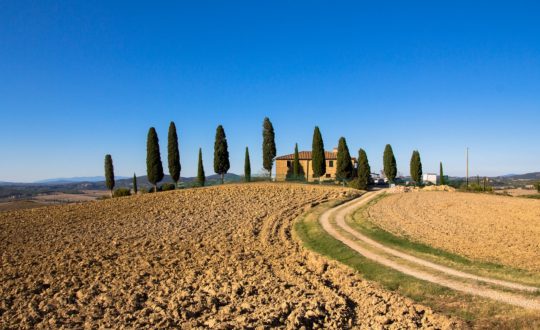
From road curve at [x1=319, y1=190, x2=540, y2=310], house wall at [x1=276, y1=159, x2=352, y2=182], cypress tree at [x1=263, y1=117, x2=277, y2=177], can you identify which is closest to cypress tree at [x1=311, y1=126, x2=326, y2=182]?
cypress tree at [x1=263, y1=117, x2=277, y2=177]

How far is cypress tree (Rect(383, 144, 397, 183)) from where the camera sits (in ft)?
206

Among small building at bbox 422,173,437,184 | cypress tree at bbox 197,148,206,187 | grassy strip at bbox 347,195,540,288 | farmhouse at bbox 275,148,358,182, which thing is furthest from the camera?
small building at bbox 422,173,437,184

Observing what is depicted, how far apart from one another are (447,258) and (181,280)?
10176 mm

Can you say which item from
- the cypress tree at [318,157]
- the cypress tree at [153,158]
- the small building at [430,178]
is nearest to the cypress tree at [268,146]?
the cypress tree at [318,157]

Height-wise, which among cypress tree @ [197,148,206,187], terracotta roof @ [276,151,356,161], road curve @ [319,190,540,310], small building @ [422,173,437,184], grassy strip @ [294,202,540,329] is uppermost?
terracotta roof @ [276,151,356,161]

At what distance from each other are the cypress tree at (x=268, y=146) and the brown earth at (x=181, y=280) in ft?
97.0

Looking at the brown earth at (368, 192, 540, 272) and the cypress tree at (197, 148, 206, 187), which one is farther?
the cypress tree at (197, 148, 206, 187)

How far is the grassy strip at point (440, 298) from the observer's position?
9.21 meters

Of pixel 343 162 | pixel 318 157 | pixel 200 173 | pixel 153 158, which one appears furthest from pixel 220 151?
pixel 343 162

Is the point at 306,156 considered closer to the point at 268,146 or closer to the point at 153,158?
the point at 268,146

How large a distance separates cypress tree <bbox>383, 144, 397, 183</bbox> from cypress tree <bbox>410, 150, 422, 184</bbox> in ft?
10.4

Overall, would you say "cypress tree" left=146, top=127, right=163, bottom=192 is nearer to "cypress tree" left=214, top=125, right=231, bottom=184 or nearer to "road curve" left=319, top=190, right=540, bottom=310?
"cypress tree" left=214, top=125, right=231, bottom=184

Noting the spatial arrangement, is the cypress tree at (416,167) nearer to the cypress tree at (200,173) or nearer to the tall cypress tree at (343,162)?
the tall cypress tree at (343,162)

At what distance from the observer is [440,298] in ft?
35.8
